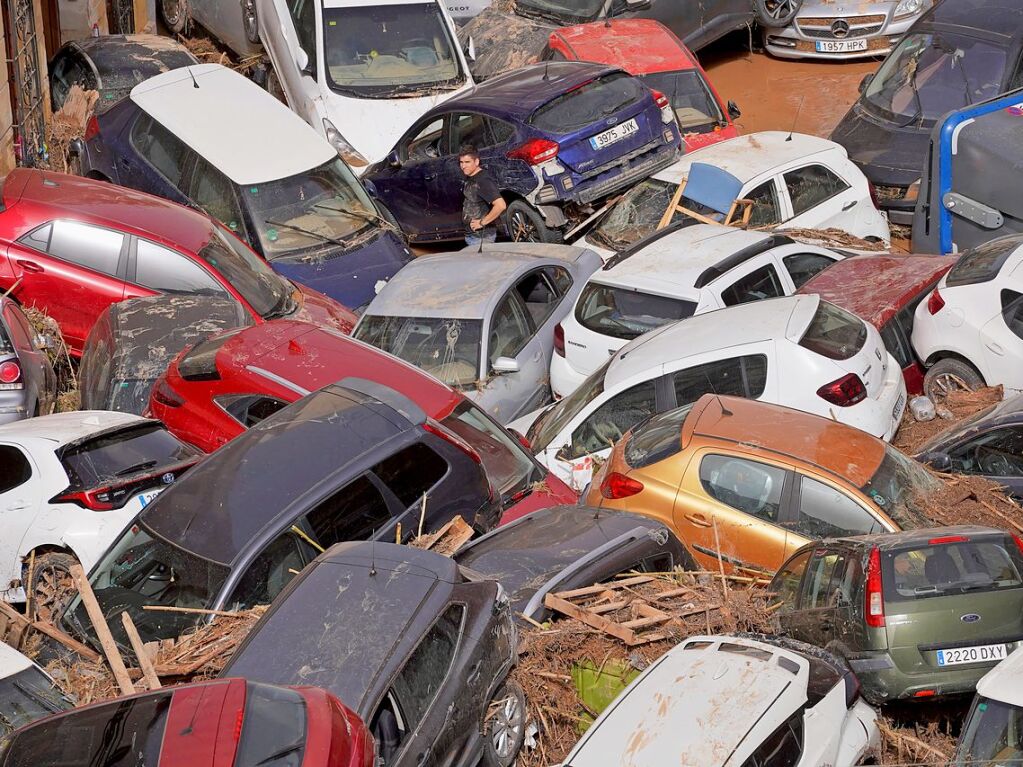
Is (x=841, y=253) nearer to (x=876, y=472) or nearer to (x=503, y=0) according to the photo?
(x=876, y=472)

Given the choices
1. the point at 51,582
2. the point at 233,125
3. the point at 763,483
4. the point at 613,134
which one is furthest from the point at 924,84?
the point at 51,582

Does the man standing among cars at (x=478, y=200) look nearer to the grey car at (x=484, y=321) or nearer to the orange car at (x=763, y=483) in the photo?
the grey car at (x=484, y=321)

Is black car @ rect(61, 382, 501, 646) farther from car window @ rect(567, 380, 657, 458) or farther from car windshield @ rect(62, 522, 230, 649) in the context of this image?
car window @ rect(567, 380, 657, 458)

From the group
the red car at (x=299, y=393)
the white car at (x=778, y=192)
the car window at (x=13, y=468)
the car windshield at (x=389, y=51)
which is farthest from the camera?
the car windshield at (x=389, y=51)

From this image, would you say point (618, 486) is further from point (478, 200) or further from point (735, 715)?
point (478, 200)

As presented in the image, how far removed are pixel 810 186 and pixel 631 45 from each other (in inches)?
146

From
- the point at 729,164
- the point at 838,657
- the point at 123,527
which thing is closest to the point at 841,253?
the point at 729,164

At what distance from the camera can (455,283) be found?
39.9ft

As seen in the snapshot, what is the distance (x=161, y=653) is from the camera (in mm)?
7434

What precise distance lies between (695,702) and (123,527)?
4.21 metres

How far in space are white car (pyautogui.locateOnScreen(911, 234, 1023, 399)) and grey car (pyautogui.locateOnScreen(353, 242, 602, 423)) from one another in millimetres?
3141

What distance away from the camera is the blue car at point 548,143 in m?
14.4

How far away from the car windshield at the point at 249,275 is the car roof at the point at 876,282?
472cm

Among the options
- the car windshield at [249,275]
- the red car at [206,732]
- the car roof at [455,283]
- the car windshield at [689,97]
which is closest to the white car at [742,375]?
the car roof at [455,283]
